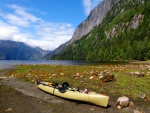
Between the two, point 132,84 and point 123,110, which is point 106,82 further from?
point 123,110

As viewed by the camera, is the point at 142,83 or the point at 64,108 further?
the point at 142,83

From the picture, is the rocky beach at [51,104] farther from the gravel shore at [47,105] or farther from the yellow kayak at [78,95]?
the yellow kayak at [78,95]

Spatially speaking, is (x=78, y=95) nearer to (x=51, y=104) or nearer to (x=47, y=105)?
(x=51, y=104)

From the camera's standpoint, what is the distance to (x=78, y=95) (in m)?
Result: 18.6

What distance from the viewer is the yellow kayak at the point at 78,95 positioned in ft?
56.4

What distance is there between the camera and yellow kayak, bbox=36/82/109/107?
1719cm

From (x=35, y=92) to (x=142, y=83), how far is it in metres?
12.5

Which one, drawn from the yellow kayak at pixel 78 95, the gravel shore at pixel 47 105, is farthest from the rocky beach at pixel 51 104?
the yellow kayak at pixel 78 95

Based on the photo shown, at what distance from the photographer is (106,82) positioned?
87.3ft

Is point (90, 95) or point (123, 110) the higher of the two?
point (90, 95)

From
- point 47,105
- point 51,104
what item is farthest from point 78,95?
point 47,105

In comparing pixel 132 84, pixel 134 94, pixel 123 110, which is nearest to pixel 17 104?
pixel 123 110

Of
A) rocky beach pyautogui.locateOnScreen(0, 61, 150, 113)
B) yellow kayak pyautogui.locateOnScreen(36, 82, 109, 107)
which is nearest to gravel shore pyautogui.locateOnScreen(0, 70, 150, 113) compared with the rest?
rocky beach pyautogui.locateOnScreen(0, 61, 150, 113)

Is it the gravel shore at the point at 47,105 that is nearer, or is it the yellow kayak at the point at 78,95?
the gravel shore at the point at 47,105
